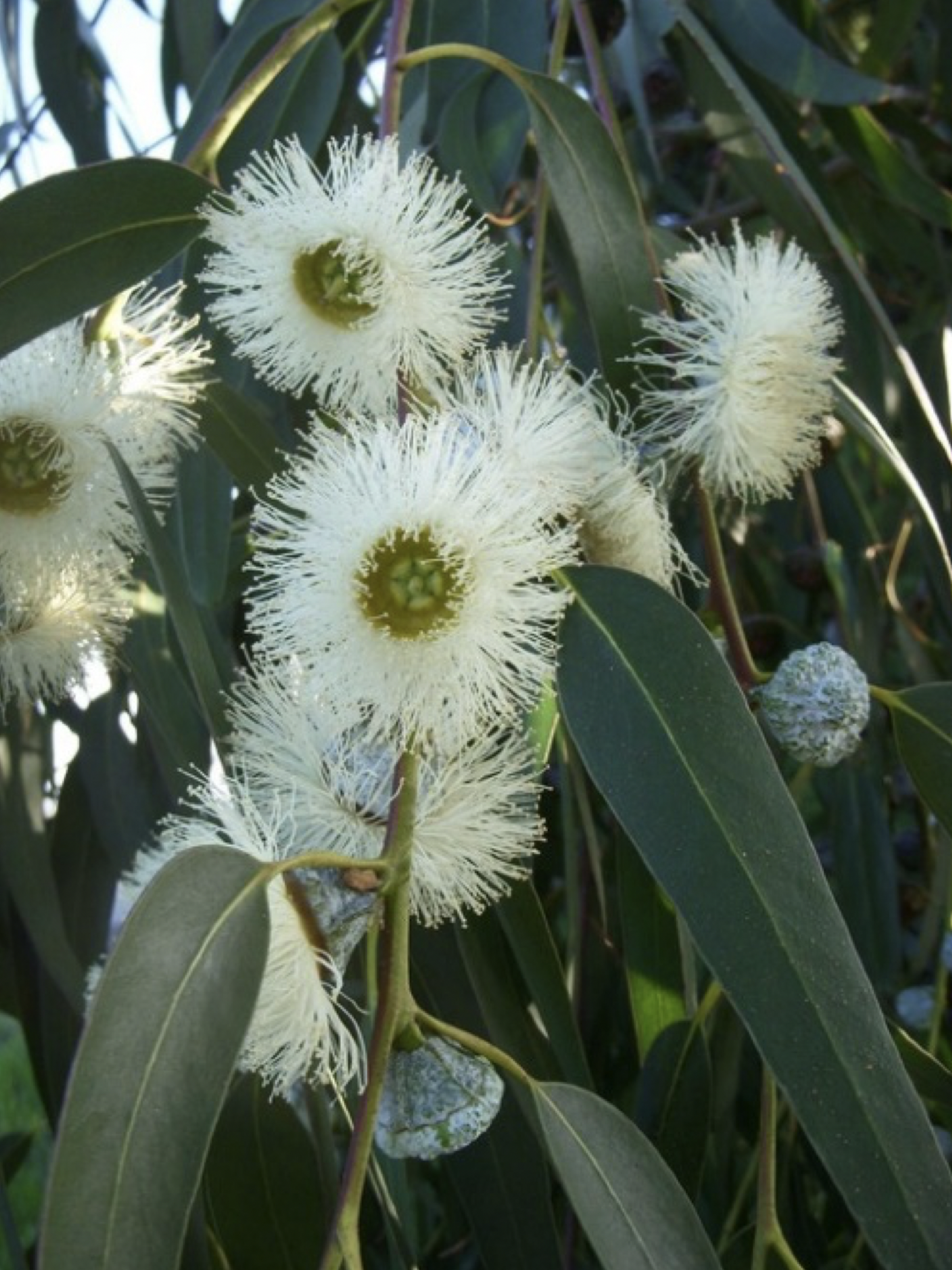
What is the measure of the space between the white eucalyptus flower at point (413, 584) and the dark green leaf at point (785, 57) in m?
0.66

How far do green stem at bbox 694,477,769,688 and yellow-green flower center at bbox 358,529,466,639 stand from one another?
0.18 meters

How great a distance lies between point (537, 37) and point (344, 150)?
458 millimetres

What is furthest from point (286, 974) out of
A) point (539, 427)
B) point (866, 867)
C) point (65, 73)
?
point (65, 73)

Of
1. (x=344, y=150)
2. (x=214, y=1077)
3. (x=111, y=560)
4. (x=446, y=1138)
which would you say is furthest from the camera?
(x=111, y=560)

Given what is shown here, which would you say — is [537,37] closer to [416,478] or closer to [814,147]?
[814,147]

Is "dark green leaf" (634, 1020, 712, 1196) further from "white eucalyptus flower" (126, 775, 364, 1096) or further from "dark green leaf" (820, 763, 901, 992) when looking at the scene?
"dark green leaf" (820, 763, 901, 992)

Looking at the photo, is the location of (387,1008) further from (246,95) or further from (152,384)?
(246,95)

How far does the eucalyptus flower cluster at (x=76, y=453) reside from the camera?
0.95 m

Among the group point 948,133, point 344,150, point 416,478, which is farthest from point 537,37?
point 948,133

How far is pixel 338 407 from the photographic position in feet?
3.19

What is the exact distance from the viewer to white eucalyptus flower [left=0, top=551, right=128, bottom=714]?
98 centimetres

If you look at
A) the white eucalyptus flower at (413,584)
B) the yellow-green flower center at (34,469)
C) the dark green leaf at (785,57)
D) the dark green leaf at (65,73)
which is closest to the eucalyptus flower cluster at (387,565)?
the white eucalyptus flower at (413,584)

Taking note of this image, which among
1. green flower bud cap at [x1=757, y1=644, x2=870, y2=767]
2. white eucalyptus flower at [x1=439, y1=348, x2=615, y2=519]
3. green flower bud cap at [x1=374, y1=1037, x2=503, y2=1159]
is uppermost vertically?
white eucalyptus flower at [x1=439, y1=348, x2=615, y2=519]

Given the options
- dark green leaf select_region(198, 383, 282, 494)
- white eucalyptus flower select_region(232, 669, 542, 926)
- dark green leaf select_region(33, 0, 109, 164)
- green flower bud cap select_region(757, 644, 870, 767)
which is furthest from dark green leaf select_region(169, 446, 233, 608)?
dark green leaf select_region(33, 0, 109, 164)
